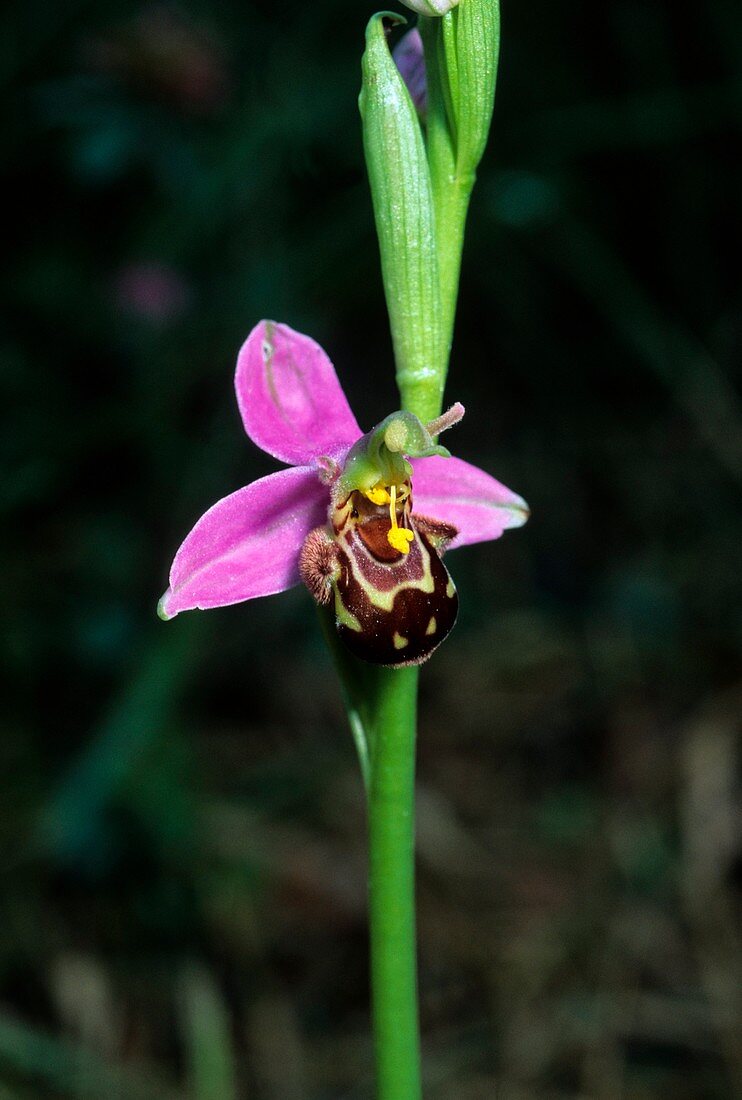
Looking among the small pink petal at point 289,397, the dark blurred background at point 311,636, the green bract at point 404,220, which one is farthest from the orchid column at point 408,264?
the dark blurred background at point 311,636

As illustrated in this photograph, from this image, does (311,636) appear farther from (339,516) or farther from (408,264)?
(408,264)

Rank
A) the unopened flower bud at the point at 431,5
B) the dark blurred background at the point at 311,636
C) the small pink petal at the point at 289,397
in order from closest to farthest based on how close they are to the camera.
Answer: the unopened flower bud at the point at 431,5 → the small pink petal at the point at 289,397 → the dark blurred background at the point at 311,636

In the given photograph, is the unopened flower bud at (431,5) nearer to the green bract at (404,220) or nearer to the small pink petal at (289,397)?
the green bract at (404,220)

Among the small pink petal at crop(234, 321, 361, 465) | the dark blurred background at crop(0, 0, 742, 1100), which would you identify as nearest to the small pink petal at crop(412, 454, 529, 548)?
the small pink petal at crop(234, 321, 361, 465)

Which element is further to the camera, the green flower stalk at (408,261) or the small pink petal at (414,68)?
the small pink petal at (414,68)

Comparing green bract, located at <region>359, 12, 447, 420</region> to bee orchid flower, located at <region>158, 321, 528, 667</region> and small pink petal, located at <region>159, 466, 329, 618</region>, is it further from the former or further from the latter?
small pink petal, located at <region>159, 466, 329, 618</region>

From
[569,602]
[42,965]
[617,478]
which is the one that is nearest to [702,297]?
[617,478]
